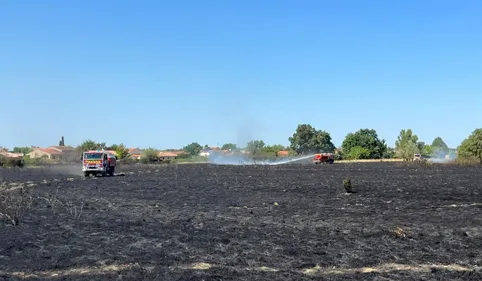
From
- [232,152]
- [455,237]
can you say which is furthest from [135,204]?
[232,152]

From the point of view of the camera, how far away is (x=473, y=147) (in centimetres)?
9650

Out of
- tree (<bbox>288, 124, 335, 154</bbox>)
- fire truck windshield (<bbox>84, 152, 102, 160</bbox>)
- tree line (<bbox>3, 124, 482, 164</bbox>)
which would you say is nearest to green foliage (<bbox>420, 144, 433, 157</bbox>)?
tree line (<bbox>3, 124, 482, 164</bbox>)

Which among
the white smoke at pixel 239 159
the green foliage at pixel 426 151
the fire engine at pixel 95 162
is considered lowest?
the fire engine at pixel 95 162

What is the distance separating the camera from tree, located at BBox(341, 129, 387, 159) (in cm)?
14850

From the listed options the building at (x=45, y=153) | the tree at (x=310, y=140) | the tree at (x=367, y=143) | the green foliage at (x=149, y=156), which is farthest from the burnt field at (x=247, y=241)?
the building at (x=45, y=153)

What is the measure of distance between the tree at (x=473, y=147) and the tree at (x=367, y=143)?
45.8 meters

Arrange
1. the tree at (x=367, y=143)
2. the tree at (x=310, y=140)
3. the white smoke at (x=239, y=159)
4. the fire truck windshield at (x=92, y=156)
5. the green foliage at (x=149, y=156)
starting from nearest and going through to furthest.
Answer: the fire truck windshield at (x=92, y=156) < the green foliage at (x=149, y=156) < the white smoke at (x=239, y=159) < the tree at (x=367, y=143) < the tree at (x=310, y=140)

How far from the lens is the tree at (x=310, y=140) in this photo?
169 m

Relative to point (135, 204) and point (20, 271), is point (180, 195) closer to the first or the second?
point (135, 204)

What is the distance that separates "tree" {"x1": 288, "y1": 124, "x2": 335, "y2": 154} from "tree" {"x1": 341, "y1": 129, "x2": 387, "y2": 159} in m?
14.6

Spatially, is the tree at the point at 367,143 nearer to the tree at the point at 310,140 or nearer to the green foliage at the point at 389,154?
the green foliage at the point at 389,154

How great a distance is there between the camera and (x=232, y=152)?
484ft

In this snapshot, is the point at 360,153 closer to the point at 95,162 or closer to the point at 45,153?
the point at 45,153

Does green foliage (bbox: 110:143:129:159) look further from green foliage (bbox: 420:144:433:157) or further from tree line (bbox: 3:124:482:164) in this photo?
green foliage (bbox: 420:144:433:157)
